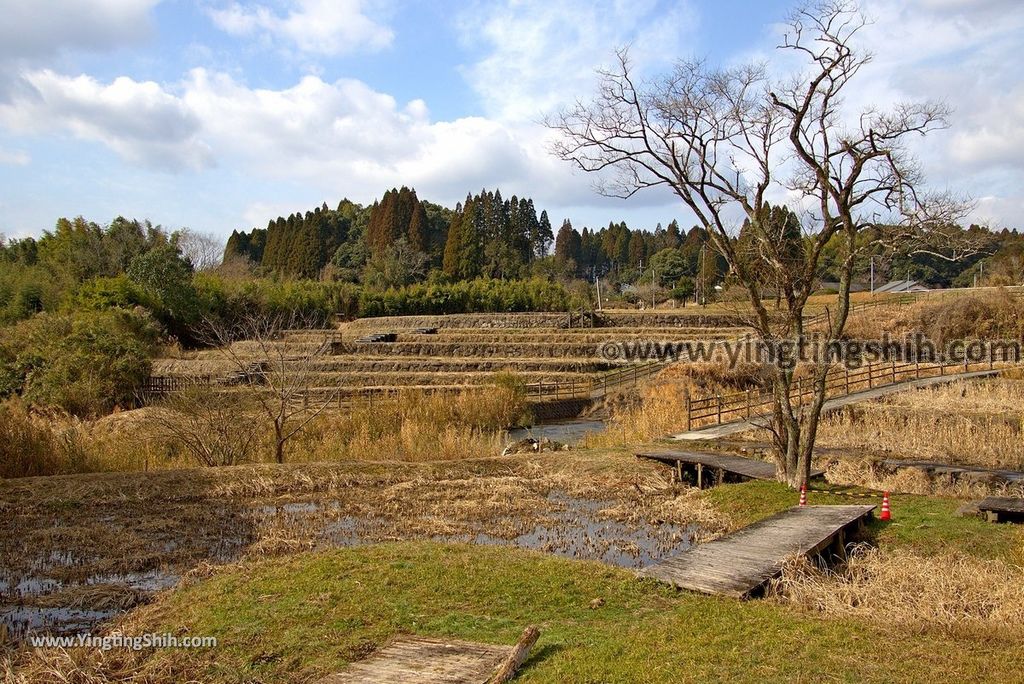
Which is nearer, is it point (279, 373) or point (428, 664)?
point (428, 664)

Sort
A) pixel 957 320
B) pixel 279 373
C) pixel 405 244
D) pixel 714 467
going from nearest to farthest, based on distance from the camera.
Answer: pixel 714 467, pixel 279 373, pixel 957 320, pixel 405 244

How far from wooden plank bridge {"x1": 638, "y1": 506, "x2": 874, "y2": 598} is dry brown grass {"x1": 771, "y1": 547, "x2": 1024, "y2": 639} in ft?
1.03

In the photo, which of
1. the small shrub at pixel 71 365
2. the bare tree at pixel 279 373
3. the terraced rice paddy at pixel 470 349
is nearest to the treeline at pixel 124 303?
the small shrub at pixel 71 365

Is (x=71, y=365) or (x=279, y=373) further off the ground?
(x=71, y=365)

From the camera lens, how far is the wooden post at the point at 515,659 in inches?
197

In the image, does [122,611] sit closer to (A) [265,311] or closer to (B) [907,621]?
(B) [907,621]

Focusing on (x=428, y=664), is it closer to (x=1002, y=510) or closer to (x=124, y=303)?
(x=1002, y=510)

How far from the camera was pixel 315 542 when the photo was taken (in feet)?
31.6

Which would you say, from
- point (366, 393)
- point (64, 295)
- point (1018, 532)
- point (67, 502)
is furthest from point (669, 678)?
point (64, 295)

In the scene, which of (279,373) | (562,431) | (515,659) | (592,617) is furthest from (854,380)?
(515,659)

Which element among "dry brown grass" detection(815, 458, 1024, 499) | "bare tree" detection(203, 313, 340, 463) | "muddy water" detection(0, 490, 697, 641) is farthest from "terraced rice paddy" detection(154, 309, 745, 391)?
"muddy water" detection(0, 490, 697, 641)

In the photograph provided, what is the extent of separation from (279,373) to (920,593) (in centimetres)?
1420

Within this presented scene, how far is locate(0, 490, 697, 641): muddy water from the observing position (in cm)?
719

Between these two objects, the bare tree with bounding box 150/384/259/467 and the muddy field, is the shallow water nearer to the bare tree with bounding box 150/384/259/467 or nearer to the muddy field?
the muddy field
